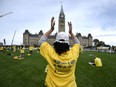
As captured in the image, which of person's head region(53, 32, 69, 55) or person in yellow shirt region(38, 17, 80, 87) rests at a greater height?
person's head region(53, 32, 69, 55)

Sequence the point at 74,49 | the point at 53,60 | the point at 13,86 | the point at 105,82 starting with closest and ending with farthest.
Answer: the point at 53,60 < the point at 74,49 < the point at 13,86 < the point at 105,82

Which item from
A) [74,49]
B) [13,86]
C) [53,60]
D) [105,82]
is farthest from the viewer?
[105,82]

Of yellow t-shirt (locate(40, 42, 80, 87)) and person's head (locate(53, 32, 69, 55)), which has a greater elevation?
person's head (locate(53, 32, 69, 55))

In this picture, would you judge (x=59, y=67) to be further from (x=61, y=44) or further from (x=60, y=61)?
(x=61, y=44)

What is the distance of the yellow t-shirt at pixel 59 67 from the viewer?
369cm

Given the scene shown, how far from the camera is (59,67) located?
12.1 feet

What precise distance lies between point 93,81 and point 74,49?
10067mm

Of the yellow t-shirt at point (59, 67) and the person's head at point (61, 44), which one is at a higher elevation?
the person's head at point (61, 44)

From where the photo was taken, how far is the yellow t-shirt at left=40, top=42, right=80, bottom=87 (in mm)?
3688

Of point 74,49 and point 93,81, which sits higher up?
point 74,49

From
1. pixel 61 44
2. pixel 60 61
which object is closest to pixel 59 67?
pixel 60 61

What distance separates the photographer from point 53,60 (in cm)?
369

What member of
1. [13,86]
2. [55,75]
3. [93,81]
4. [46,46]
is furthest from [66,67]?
[93,81]

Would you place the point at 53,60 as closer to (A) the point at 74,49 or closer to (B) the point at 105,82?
(A) the point at 74,49
